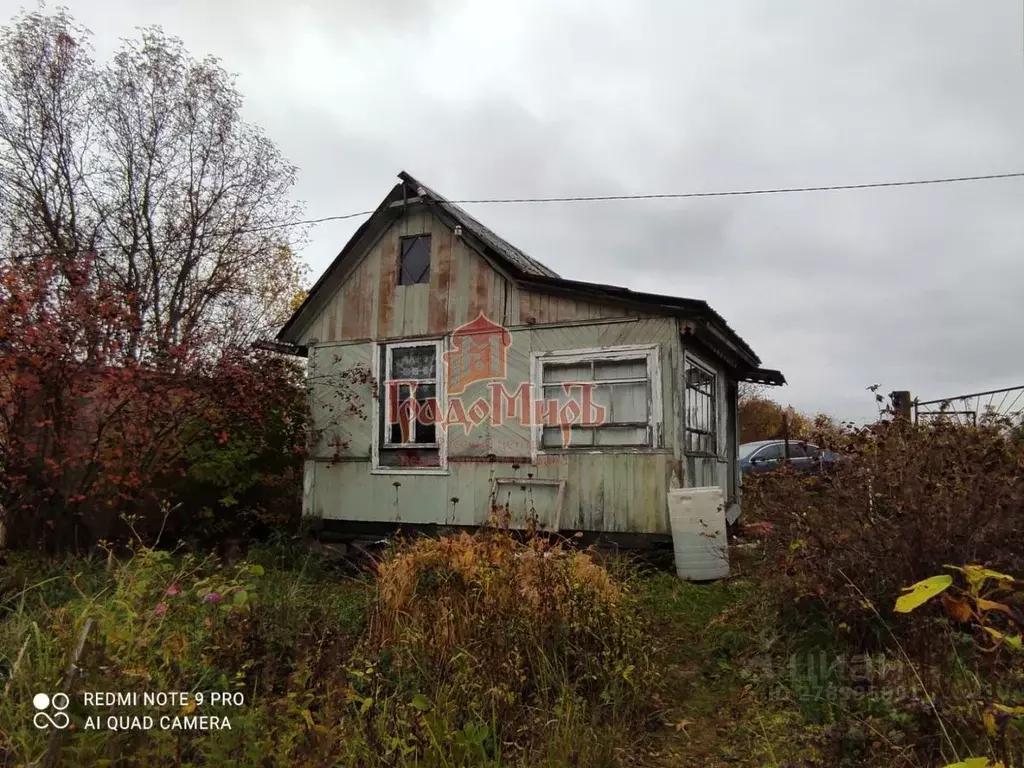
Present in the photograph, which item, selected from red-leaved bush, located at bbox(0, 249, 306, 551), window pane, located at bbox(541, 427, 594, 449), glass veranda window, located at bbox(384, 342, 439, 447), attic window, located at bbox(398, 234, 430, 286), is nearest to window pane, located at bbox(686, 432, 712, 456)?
window pane, located at bbox(541, 427, 594, 449)

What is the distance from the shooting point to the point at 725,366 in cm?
1093

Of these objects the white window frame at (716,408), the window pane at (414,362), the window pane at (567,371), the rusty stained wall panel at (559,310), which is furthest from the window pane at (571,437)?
the window pane at (414,362)

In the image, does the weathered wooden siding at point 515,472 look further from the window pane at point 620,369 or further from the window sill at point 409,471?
the window pane at point 620,369

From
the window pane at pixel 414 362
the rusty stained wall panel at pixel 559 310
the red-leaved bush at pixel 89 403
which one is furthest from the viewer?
the window pane at pixel 414 362

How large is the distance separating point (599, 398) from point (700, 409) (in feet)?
6.51

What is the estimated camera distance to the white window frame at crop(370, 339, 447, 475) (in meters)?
9.12

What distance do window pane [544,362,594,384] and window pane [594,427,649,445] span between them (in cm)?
68

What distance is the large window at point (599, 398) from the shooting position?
8.02m

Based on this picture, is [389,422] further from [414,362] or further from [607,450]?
[607,450]

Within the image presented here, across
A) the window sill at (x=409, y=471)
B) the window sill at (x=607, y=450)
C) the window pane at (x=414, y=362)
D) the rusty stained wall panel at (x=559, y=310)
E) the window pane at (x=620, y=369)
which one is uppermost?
the rusty stained wall panel at (x=559, y=310)

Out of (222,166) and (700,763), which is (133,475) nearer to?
(700,763)

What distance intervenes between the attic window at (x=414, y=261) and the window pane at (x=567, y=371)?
223 centimetres

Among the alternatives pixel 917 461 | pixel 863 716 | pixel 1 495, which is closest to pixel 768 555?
pixel 917 461

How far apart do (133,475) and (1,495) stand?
4.41ft
